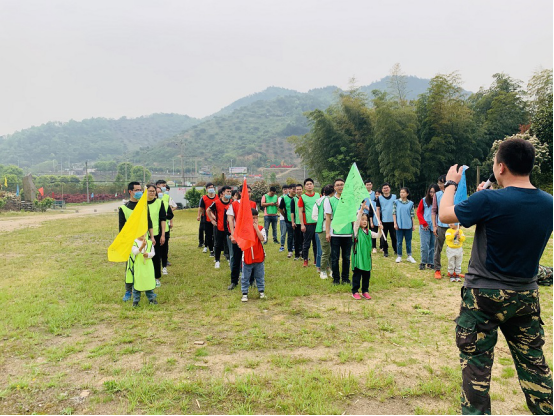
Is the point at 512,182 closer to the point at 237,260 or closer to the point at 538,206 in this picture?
the point at 538,206

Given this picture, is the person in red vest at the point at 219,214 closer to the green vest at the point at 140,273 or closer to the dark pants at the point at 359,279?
the green vest at the point at 140,273

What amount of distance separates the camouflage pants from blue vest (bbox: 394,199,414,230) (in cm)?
578

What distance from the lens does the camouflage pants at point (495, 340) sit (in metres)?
2.21

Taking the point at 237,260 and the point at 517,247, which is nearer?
the point at 517,247

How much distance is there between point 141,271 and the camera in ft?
17.0

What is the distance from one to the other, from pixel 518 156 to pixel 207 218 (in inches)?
272

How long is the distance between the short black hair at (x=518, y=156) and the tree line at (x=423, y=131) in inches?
605

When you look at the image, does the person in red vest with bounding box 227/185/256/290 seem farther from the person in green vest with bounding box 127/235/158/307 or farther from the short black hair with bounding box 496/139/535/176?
the short black hair with bounding box 496/139/535/176

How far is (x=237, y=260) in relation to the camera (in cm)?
611

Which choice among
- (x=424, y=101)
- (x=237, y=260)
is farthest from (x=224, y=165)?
(x=237, y=260)

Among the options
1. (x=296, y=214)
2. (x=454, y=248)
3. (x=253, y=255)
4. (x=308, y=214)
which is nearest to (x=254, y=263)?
(x=253, y=255)

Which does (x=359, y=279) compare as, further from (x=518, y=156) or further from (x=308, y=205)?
(x=518, y=156)

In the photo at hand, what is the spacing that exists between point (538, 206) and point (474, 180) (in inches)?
802

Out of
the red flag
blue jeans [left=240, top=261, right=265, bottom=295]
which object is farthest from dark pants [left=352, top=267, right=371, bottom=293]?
the red flag
